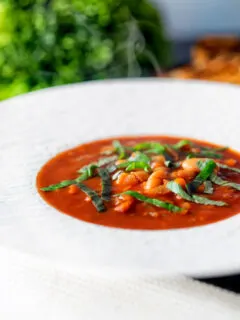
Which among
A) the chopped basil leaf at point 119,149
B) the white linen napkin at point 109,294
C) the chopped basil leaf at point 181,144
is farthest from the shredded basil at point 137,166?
the white linen napkin at point 109,294

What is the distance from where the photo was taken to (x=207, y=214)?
1807mm

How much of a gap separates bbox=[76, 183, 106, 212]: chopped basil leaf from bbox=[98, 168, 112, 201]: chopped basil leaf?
24 millimetres

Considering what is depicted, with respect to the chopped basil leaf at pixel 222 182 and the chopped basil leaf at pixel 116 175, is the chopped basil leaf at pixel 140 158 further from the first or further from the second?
the chopped basil leaf at pixel 222 182

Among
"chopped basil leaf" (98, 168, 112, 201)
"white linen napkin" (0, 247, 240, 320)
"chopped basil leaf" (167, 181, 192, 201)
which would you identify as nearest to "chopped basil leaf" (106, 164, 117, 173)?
"chopped basil leaf" (98, 168, 112, 201)

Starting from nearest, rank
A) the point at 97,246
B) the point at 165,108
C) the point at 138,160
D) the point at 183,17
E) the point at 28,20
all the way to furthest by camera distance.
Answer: the point at 97,246
the point at 138,160
the point at 165,108
the point at 28,20
the point at 183,17

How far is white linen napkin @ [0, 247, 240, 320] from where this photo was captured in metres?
1.54

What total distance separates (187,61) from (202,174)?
7.81ft

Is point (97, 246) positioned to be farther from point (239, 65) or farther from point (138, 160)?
point (239, 65)

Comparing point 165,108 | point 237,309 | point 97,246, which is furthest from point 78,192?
point 165,108

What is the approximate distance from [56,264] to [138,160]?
2.17 ft

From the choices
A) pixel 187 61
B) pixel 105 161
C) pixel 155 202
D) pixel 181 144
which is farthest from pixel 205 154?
pixel 187 61

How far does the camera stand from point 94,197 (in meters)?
1.89

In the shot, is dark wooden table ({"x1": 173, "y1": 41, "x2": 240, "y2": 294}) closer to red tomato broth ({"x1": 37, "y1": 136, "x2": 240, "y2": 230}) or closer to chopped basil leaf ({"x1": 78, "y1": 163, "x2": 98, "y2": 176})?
red tomato broth ({"x1": 37, "y1": 136, "x2": 240, "y2": 230})

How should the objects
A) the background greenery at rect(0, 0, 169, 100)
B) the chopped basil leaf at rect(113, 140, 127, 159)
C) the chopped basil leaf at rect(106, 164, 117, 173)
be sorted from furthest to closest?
the background greenery at rect(0, 0, 169, 100) → the chopped basil leaf at rect(113, 140, 127, 159) → the chopped basil leaf at rect(106, 164, 117, 173)
